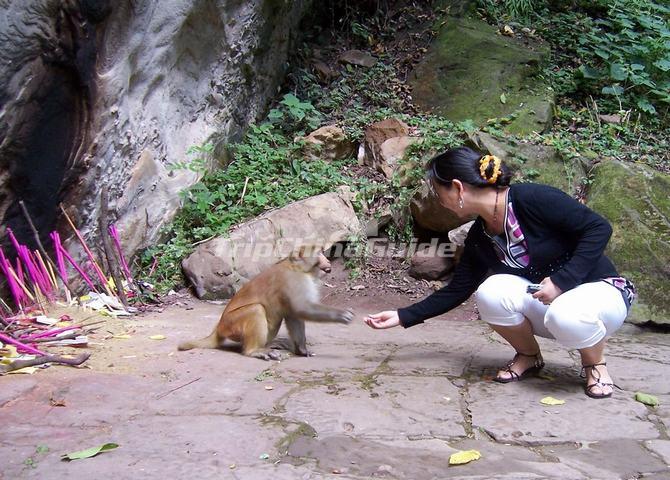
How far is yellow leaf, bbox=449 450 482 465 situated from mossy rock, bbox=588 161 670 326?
3.48m

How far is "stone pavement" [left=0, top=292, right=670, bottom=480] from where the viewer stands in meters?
2.79

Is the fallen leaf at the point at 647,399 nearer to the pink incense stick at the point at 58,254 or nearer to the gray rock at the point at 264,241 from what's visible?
the gray rock at the point at 264,241

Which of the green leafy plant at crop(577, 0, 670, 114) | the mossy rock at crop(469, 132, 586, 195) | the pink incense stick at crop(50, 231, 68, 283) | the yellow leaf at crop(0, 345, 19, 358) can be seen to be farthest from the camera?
the green leafy plant at crop(577, 0, 670, 114)

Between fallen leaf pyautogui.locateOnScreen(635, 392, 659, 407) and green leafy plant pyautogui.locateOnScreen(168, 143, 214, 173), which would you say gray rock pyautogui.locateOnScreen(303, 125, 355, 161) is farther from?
fallen leaf pyautogui.locateOnScreen(635, 392, 659, 407)

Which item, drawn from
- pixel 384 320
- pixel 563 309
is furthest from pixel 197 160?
pixel 563 309

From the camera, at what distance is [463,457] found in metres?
2.83

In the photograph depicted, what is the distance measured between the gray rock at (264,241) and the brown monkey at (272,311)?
1839 millimetres

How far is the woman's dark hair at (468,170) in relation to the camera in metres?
3.53

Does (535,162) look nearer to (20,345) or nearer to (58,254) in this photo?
(58,254)

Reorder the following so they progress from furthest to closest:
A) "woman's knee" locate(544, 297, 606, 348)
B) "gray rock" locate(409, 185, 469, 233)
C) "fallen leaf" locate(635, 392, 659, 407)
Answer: "gray rock" locate(409, 185, 469, 233), "fallen leaf" locate(635, 392, 659, 407), "woman's knee" locate(544, 297, 606, 348)

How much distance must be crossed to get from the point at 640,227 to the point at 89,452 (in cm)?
534

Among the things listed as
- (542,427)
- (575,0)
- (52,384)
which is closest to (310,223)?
(52,384)

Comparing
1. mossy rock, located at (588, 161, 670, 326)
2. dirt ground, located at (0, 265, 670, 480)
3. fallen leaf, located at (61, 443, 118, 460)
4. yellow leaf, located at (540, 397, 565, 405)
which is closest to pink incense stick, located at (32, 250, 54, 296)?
dirt ground, located at (0, 265, 670, 480)

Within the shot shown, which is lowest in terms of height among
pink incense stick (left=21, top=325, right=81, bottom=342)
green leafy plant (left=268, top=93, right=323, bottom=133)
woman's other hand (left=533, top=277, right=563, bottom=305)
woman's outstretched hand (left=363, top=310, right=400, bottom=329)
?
pink incense stick (left=21, top=325, right=81, bottom=342)
